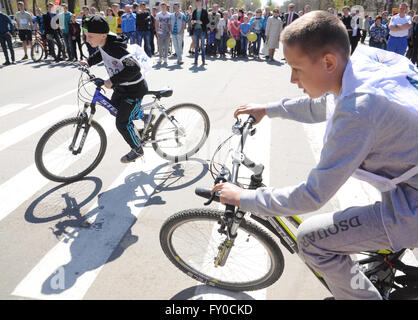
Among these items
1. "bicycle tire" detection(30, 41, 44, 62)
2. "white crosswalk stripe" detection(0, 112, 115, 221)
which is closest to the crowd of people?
"bicycle tire" detection(30, 41, 44, 62)

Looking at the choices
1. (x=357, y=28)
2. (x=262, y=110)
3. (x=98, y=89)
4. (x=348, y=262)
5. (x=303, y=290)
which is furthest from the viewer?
(x=357, y=28)

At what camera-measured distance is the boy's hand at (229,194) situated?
5.88ft

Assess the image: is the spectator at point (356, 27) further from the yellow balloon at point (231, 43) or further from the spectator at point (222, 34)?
the spectator at point (222, 34)

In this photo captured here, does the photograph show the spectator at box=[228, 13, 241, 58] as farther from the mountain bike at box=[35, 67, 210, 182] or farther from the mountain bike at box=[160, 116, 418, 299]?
the mountain bike at box=[160, 116, 418, 299]

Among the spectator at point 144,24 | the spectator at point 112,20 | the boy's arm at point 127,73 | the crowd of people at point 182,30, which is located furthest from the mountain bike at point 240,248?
the spectator at point 112,20

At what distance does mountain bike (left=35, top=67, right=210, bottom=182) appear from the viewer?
409cm

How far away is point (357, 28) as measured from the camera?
46.6ft

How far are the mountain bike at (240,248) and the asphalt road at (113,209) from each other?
149 mm

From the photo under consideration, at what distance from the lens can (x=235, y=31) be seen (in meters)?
15.2

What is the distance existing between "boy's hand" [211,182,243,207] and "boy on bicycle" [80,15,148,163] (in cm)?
267

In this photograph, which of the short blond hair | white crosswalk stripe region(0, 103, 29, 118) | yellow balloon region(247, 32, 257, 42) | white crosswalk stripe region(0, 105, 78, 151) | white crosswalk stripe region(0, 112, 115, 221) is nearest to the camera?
the short blond hair
